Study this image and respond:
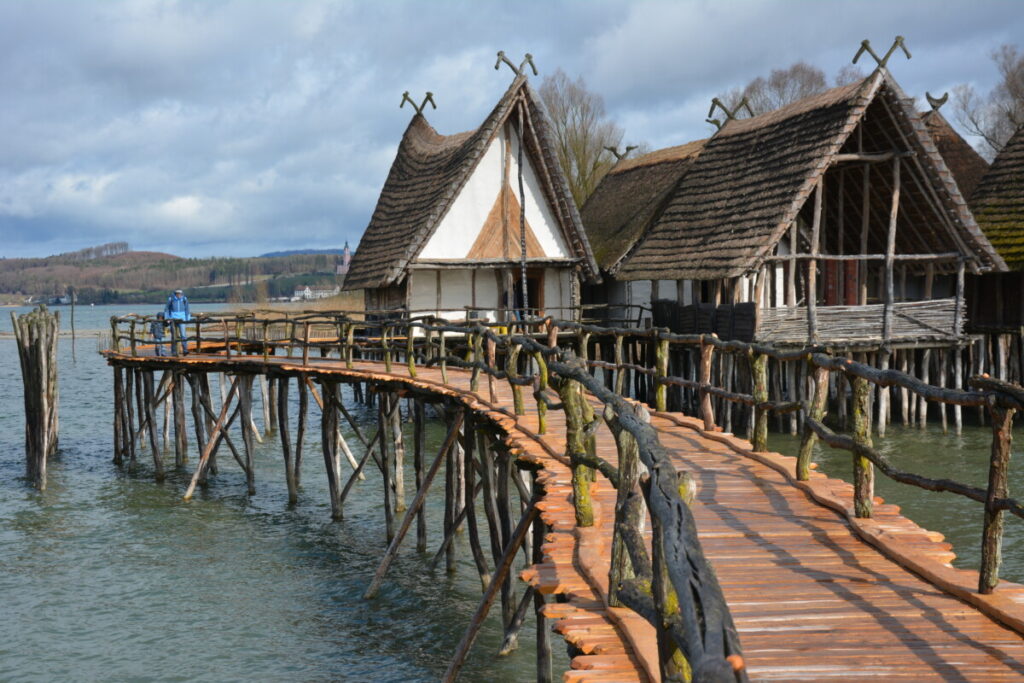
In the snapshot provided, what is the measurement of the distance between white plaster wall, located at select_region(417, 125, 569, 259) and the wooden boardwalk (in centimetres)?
1698

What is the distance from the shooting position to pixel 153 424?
19.6 meters

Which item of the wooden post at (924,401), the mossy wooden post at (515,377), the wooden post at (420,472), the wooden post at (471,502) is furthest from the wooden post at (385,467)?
the wooden post at (924,401)

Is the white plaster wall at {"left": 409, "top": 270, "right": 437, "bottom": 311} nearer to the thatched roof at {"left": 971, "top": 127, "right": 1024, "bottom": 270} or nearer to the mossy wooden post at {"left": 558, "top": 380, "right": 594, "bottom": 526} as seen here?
the thatched roof at {"left": 971, "top": 127, "right": 1024, "bottom": 270}

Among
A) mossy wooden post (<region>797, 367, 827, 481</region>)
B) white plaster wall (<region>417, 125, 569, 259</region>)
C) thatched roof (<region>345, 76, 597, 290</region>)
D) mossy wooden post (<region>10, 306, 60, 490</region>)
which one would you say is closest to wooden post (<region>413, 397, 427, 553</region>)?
mossy wooden post (<region>797, 367, 827, 481</region>)

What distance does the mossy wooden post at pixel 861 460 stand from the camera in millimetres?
6285

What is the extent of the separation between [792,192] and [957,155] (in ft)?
51.6

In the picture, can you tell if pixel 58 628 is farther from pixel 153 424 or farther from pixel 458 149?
pixel 458 149

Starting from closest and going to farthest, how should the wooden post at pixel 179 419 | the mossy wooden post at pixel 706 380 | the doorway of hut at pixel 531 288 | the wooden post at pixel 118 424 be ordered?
the mossy wooden post at pixel 706 380
the wooden post at pixel 179 419
the wooden post at pixel 118 424
the doorway of hut at pixel 531 288

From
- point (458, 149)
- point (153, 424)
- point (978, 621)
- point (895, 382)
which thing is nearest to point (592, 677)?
point (978, 621)

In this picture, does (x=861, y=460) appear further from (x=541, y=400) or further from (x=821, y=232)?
(x=821, y=232)

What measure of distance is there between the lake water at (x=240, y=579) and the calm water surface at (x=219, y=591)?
0.09 feet

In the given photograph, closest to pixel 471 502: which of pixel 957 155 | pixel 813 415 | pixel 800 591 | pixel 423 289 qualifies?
pixel 813 415

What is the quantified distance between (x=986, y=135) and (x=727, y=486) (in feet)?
153

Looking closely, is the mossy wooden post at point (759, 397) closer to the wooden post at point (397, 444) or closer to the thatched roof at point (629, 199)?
the wooden post at point (397, 444)
